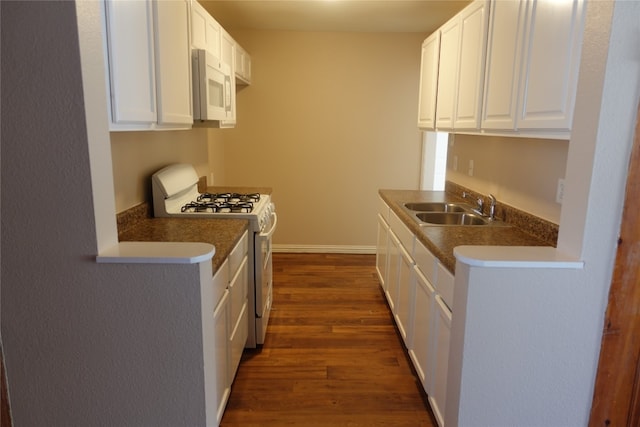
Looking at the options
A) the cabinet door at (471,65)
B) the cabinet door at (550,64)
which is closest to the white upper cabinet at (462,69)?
the cabinet door at (471,65)

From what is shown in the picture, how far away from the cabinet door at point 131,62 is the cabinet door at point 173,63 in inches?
2.2

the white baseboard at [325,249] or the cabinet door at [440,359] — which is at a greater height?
the cabinet door at [440,359]

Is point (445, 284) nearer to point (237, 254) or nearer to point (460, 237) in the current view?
point (460, 237)

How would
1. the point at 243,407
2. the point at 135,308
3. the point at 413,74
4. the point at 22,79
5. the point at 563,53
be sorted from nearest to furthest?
the point at 22,79
the point at 135,308
the point at 563,53
the point at 243,407
the point at 413,74

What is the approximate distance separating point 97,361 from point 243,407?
0.97 meters

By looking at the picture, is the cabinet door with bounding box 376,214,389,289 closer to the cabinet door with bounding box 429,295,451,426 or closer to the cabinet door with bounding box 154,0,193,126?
the cabinet door with bounding box 429,295,451,426

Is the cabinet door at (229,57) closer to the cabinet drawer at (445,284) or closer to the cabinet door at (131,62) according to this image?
the cabinet door at (131,62)

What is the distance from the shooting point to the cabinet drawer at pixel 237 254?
2.15 m

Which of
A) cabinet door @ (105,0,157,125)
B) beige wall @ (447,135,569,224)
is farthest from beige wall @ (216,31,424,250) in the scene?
cabinet door @ (105,0,157,125)

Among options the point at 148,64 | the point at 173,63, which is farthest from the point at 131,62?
the point at 173,63

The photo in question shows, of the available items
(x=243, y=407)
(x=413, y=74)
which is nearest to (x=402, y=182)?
(x=413, y=74)

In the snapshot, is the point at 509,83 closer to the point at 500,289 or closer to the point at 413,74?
the point at 500,289

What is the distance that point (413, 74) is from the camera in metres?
4.59

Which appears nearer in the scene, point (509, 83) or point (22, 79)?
point (22, 79)
